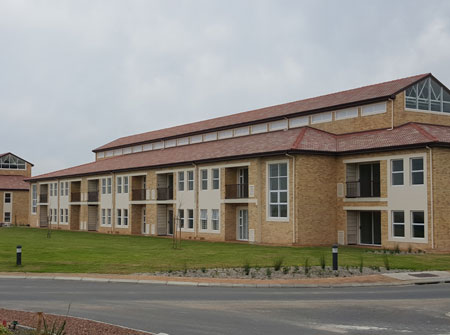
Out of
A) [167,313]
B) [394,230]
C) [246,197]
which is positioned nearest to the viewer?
[167,313]

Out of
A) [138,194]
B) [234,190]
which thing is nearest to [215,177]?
[234,190]

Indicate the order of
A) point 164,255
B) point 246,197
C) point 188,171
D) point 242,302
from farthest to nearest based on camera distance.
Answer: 1. point 188,171
2. point 246,197
3. point 164,255
4. point 242,302

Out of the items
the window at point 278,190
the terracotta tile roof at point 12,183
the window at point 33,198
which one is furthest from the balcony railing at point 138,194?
the terracotta tile roof at point 12,183

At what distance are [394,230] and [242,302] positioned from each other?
1939 centimetres

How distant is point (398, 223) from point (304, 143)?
23.8 feet

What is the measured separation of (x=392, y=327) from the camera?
10.7 metres

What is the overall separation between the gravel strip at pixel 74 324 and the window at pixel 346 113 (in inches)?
1162

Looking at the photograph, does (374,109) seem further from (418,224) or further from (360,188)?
(418,224)

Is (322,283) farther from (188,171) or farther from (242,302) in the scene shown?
(188,171)

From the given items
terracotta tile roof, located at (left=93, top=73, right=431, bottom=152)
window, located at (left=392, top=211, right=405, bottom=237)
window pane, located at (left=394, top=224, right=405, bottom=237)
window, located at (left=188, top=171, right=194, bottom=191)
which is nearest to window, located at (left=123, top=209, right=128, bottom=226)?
terracotta tile roof, located at (left=93, top=73, right=431, bottom=152)

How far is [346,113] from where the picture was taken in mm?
38594

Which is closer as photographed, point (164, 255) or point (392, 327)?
point (392, 327)

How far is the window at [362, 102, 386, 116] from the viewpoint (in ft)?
119

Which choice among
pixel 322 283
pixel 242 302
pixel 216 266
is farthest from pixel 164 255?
pixel 242 302
